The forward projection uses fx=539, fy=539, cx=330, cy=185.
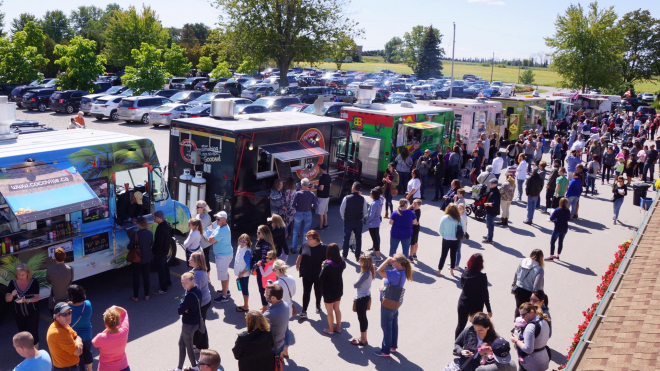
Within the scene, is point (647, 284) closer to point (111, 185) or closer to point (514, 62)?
point (111, 185)

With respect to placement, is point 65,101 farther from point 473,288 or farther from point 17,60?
point 473,288

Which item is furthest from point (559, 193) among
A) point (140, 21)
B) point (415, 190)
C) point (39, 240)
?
point (140, 21)

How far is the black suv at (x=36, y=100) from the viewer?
31531mm

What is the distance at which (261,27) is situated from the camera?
39750 mm

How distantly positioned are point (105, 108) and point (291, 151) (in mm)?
19857

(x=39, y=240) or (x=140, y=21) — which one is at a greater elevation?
(x=140, y=21)

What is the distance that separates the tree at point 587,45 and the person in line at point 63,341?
43153mm

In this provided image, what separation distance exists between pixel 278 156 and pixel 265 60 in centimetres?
3095

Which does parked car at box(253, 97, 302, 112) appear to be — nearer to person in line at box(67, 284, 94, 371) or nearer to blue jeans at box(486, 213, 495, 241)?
blue jeans at box(486, 213, 495, 241)

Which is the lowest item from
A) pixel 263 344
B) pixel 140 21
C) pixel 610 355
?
pixel 263 344

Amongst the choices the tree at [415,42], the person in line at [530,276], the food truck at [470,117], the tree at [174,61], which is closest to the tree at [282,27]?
→ the tree at [174,61]

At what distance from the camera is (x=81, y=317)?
6312 millimetres

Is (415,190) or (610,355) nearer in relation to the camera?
(610,355)

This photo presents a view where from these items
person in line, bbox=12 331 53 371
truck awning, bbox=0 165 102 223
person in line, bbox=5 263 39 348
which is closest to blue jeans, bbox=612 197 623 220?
truck awning, bbox=0 165 102 223
